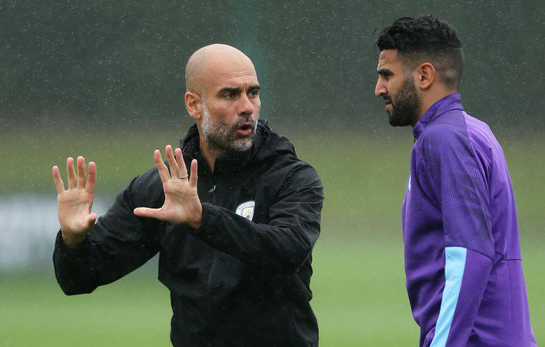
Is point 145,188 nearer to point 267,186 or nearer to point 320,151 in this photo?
point 267,186

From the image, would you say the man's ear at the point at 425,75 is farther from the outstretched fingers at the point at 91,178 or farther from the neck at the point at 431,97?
the outstretched fingers at the point at 91,178

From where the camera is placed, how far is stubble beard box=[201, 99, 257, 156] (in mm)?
3699

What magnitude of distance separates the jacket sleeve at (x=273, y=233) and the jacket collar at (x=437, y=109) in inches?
18.0

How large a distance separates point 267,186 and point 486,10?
3735mm

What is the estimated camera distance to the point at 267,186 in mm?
3654

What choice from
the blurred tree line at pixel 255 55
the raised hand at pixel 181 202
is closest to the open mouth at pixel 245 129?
the raised hand at pixel 181 202

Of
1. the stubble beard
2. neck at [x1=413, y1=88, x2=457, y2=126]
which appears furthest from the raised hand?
neck at [x1=413, y1=88, x2=457, y2=126]

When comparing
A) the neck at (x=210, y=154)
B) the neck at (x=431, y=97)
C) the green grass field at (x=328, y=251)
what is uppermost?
the neck at (x=431, y=97)

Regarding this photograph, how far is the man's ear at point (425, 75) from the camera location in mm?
3363

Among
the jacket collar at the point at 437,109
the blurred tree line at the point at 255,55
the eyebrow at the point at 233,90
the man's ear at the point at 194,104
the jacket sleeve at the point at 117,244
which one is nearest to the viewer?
the jacket collar at the point at 437,109

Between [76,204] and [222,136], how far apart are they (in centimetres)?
53

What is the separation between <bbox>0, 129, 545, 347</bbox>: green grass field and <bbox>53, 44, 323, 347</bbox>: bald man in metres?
3.11

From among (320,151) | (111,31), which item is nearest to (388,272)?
(320,151)

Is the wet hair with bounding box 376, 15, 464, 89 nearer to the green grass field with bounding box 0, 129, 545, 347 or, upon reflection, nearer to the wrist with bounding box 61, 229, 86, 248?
the wrist with bounding box 61, 229, 86, 248
